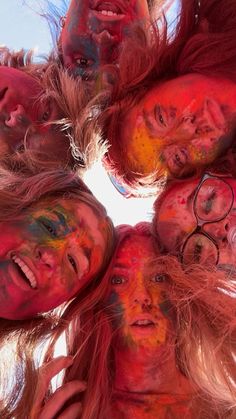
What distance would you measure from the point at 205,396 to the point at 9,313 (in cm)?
47

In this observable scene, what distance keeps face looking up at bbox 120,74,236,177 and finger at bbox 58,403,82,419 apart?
1.84ft

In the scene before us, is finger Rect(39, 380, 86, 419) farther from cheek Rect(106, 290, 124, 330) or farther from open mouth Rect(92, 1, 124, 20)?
open mouth Rect(92, 1, 124, 20)

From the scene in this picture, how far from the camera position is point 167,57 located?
1486 millimetres

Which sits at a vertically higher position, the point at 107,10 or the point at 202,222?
the point at 107,10

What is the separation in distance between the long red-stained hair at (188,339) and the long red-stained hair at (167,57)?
266 millimetres

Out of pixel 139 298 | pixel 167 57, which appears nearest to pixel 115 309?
pixel 139 298

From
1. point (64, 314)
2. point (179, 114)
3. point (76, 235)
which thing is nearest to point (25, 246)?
point (76, 235)

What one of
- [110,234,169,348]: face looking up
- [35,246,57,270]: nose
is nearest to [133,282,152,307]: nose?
[110,234,169,348]: face looking up

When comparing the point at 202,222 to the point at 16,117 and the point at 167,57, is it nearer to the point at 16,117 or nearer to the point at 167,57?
the point at 167,57

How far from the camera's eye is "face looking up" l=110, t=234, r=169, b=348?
139cm

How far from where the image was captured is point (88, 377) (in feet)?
4.64

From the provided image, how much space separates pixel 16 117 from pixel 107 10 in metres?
0.37

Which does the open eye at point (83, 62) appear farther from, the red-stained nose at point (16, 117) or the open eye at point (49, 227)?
the open eye at point (49, 227)

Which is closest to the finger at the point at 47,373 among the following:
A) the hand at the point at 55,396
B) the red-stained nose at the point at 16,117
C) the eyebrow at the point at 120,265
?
the hand at the point at 55,396
